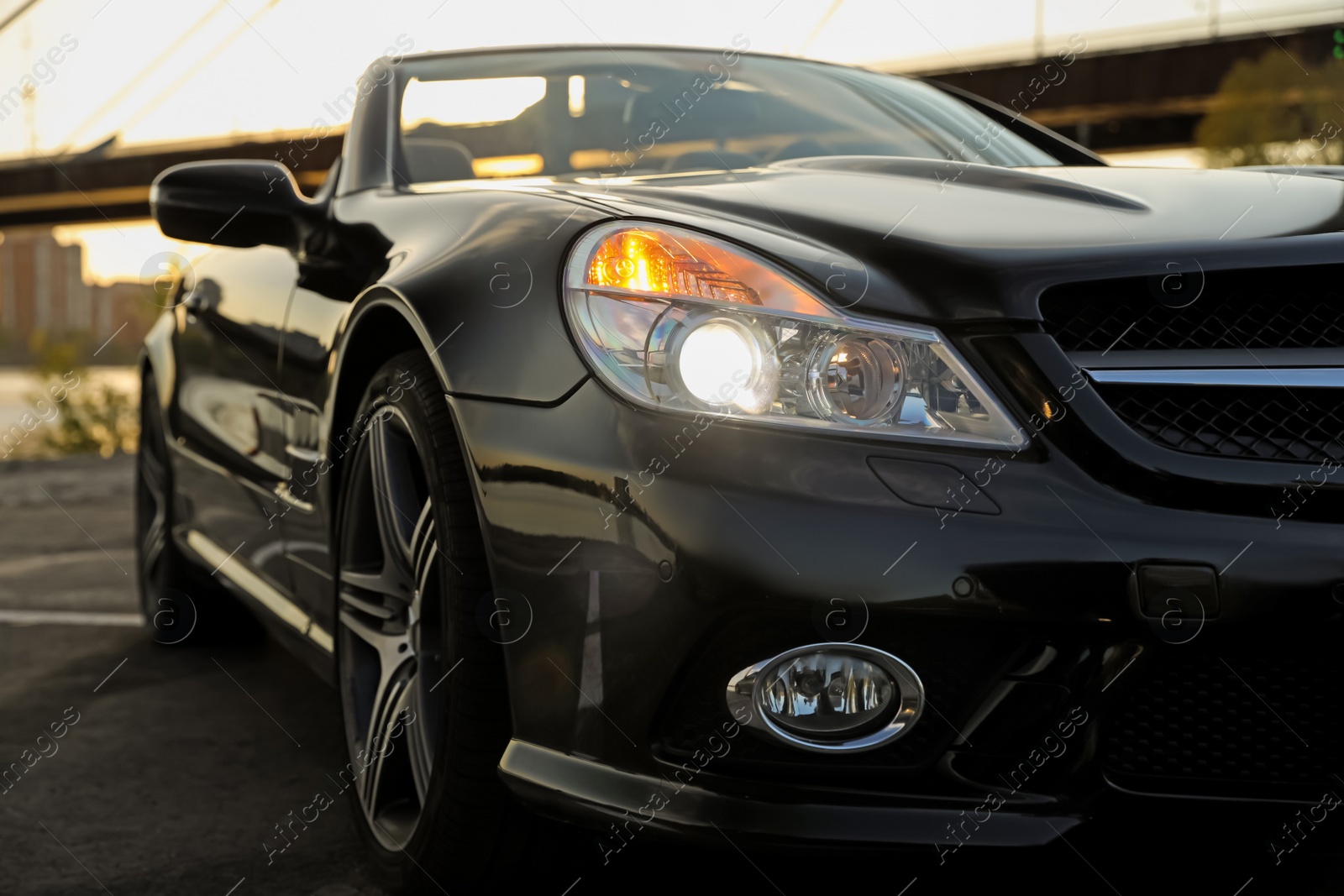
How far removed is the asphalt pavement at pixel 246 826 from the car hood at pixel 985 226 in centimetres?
64

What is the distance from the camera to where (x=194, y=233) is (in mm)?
2818

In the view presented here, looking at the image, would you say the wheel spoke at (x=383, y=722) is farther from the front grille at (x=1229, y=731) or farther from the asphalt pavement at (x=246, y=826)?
the front grille at (x=1229, y=731)

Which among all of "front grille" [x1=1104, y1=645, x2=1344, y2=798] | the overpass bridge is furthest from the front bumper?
the overpass bridge

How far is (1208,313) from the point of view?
169cm

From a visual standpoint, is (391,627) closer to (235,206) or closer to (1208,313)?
(235,206)

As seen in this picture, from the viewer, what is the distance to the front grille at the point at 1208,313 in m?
1.67

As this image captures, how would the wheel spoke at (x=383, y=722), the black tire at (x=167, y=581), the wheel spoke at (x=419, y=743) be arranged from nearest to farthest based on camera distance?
the wheel spoke at (x=419, y=743)
the wheel spoke at (x=383, y=722)
the black tire at (x=167, y=581)

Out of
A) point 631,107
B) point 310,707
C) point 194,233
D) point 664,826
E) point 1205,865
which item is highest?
point 631,107

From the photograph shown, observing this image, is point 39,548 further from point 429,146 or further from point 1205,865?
point 1205,865

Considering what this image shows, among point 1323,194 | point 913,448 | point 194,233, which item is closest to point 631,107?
point 194,233

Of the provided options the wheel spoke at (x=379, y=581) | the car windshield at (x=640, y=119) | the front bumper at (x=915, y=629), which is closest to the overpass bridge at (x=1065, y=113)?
the car windshield at (x=640, y=119)

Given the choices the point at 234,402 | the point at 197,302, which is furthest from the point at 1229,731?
the point at 197,302

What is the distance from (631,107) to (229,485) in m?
1.27

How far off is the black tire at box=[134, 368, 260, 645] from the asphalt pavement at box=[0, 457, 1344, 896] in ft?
0.20
